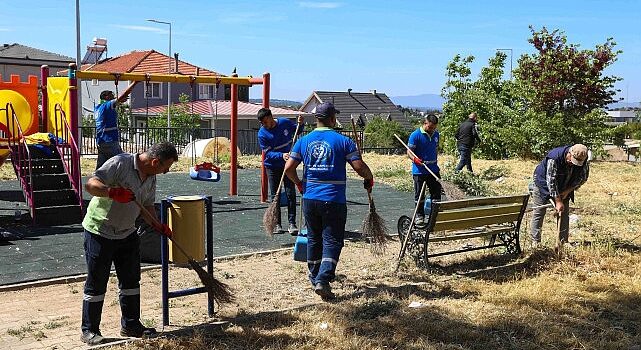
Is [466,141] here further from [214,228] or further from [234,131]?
[214,228]

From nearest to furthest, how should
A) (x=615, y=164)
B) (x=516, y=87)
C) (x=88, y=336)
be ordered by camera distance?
1. (x=88, y=336)
2. (x=615, y=164)
3. (x=516, y=87)

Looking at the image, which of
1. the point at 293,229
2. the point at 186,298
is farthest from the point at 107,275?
the point at 293,229

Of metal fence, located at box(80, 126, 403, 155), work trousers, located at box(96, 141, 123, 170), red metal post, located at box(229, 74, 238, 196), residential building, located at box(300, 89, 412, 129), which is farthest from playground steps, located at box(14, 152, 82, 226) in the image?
residential building, located at box(300, 89, 412, 129)

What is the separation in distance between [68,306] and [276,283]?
6.30ft

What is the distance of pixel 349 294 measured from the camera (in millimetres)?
6082

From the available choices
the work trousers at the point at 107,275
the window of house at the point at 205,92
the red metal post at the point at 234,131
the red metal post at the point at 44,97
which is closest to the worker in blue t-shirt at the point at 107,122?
the red metal post at the point at 44,97

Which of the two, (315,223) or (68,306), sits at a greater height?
(315,223)

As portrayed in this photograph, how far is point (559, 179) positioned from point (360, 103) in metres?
70.6

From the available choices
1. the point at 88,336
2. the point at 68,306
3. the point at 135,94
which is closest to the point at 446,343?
the point at 88,336

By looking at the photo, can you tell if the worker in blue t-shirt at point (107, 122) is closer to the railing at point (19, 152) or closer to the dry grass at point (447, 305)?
the railing at point (19, 152)

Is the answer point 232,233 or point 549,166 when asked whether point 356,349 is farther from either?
point 232,233

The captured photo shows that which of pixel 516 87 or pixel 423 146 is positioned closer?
pixel 423 146

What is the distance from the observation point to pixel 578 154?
7.04 m

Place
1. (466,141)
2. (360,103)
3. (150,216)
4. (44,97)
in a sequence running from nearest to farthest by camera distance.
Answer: (150,216), (44,97), (466,141), (360,103)
